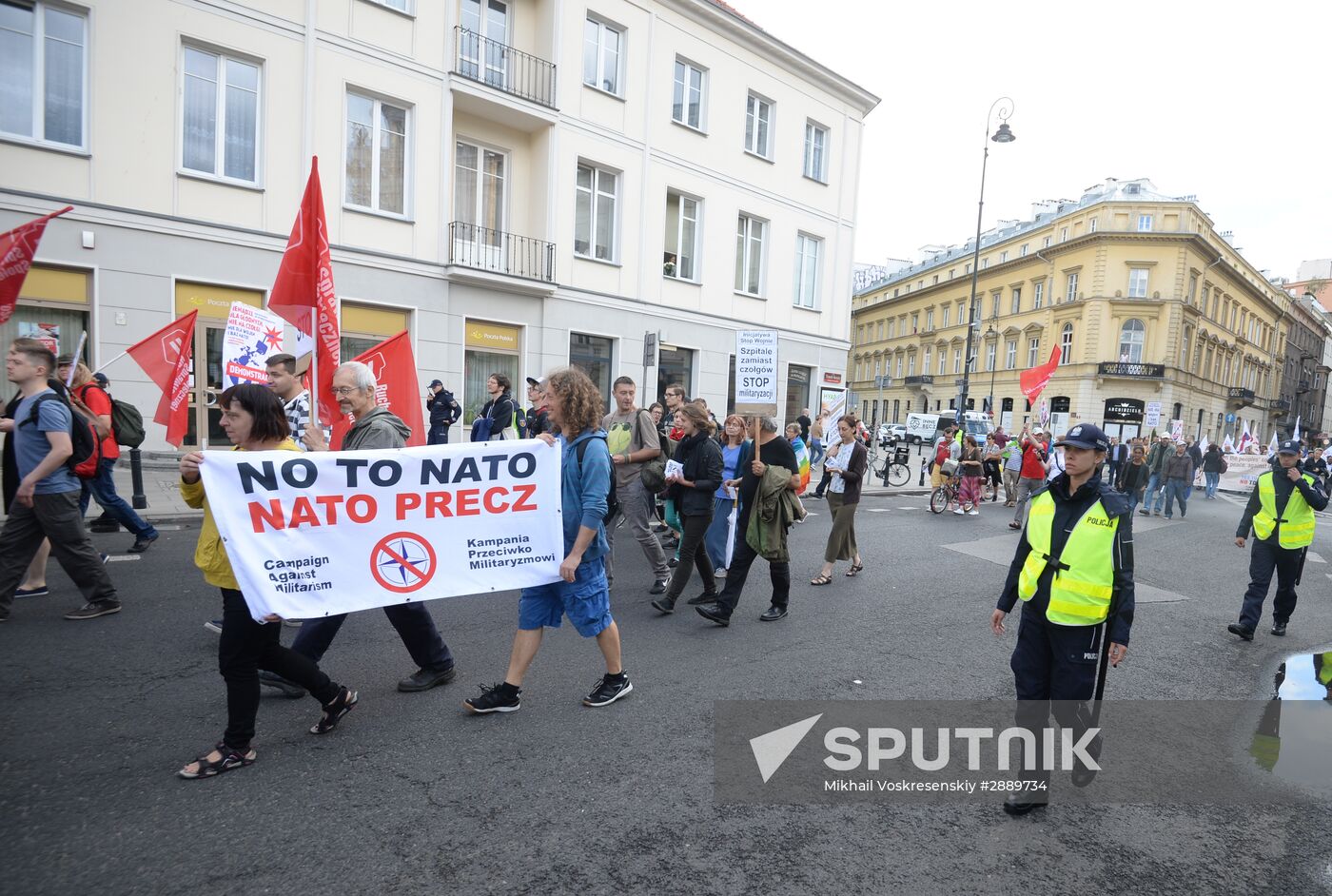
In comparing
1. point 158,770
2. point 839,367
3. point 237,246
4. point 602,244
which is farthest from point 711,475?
point 839,367

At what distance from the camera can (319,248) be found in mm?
5656

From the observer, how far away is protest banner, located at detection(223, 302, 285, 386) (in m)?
7.95

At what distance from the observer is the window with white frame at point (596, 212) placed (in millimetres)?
17812

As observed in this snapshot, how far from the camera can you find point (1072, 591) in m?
3.26

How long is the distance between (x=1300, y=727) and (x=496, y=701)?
467 cm

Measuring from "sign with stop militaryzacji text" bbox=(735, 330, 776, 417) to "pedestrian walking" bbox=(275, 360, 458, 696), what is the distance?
491 cm

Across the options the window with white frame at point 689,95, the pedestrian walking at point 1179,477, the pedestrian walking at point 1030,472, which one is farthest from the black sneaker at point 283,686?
the pedestrian walking at point 1179,477

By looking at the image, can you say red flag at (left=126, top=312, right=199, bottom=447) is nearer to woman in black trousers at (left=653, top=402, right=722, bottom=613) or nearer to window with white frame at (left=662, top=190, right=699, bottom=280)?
woman in black trousers at (left=653, top=402, right=722, bottom=613)

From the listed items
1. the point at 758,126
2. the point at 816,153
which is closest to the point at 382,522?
the point at 758,126

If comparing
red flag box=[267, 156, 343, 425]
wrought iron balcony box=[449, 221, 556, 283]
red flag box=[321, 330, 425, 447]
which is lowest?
red flag box=[321, 330, 425, 447]

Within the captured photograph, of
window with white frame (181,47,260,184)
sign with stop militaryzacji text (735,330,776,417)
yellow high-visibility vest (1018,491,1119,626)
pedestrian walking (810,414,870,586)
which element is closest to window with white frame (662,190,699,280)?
sign with stop militaryzacji text (735,330,776,417)

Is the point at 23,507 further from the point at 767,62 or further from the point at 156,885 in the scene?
the point at 767,62

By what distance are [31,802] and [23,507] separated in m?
3.01

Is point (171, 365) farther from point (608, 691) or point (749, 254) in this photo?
point (749, 254)
